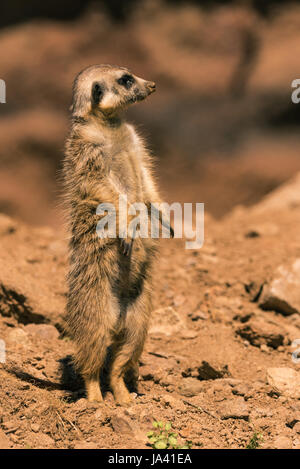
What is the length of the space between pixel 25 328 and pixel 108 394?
0.73 metres

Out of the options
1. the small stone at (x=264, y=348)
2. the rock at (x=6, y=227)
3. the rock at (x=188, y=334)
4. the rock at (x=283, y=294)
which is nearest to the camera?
the small stone at (x=264, y=348)

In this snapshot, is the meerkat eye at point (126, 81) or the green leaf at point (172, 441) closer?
the green leaf at point (172, 441)

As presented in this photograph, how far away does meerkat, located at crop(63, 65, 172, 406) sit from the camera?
2182 mm

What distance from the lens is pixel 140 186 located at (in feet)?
7.89

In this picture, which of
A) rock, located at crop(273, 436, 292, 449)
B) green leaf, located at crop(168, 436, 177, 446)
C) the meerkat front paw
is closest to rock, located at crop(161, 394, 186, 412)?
green leaf, located at crop(168, 436, 177, 446)

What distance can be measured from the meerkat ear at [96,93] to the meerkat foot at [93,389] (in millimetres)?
1202

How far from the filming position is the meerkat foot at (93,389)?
2.19 meters

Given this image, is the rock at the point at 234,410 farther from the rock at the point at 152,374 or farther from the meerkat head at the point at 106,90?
the meerkat head at the point at 106,90

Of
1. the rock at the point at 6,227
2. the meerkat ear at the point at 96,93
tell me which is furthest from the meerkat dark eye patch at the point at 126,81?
the rock at the point at 6,227

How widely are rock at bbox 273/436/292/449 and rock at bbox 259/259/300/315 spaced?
1167 millimetres

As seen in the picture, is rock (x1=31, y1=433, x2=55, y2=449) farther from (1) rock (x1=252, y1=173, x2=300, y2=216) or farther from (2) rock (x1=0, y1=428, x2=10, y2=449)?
Result: (1) rock (x1=252, y1=173, x2=300, y2=216)

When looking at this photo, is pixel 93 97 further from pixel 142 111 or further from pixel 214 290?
pixel 142 111

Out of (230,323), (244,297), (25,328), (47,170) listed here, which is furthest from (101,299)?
(47,170)

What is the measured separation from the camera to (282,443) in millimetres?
1904
